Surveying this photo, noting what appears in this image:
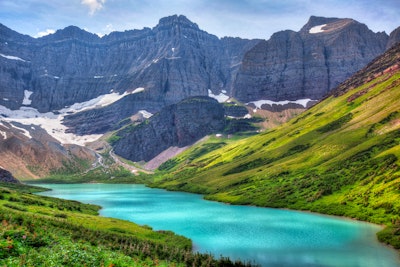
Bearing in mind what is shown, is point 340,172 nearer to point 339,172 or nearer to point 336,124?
point 339,172

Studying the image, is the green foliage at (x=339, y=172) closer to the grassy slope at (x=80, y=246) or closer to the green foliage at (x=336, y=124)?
the green foliage at (x=336, y=124)

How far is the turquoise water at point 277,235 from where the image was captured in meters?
57.3

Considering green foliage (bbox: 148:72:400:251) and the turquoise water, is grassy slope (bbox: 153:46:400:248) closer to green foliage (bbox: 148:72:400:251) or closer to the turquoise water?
green foliage (bbox: 148:72:400:251)

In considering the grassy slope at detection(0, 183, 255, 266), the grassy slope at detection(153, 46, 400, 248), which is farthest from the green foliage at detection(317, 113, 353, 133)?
the grassy slope at detection(0, 183, 255, 266)

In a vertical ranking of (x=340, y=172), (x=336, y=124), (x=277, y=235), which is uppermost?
(x=336, y=124)

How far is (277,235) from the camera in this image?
76250 mm

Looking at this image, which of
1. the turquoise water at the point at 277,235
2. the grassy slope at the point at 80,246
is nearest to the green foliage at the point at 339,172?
the turquoise water at the point at 277,235

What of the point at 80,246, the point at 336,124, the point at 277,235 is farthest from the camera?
the point at 336,124

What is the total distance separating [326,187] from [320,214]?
15295 millimetres

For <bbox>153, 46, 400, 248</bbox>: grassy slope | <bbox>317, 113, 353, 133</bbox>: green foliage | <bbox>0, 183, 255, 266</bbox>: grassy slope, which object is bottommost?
<bbox>0, 183, 255, 266</bbox>: grassy slope

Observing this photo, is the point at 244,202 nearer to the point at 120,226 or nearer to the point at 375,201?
the point at 375,201

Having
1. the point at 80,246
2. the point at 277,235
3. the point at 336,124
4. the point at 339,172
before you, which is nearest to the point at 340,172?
the point at 339,172

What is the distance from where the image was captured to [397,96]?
165750 mm

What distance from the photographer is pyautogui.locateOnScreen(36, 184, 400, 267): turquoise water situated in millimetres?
57350
